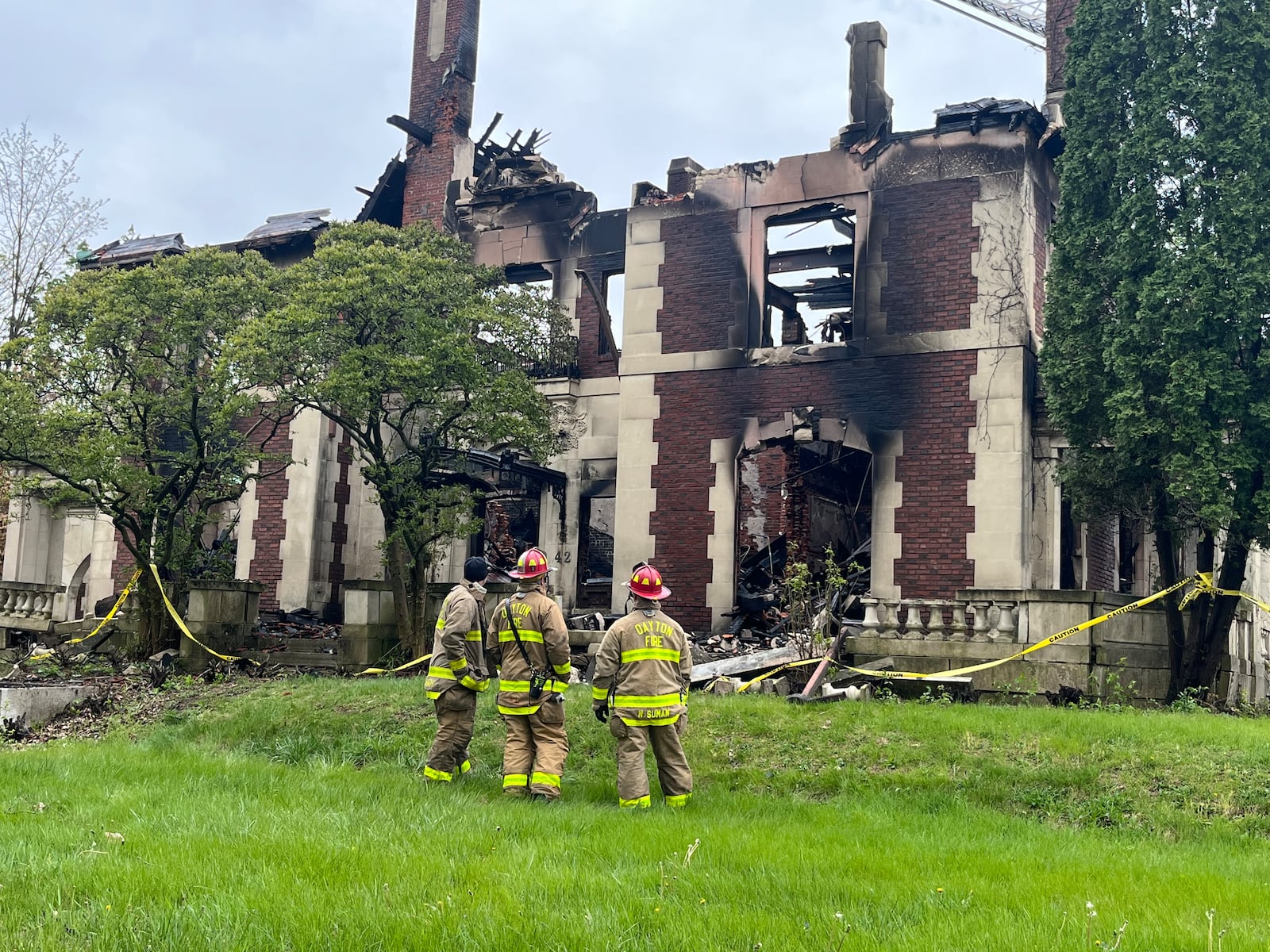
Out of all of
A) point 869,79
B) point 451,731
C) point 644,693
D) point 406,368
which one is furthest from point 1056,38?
point 451,731

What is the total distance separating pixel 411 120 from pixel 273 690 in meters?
13.4

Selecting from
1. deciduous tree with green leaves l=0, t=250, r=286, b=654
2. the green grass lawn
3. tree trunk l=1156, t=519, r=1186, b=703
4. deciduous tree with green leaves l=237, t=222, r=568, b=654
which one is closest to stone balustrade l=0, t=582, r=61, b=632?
deciduous tree with green leaves l=0, t=250, r=286, b=654

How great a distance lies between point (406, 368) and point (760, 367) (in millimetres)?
5495

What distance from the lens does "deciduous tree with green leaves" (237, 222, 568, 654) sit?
17.5 metres

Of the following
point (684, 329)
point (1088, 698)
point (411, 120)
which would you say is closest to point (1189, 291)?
point (1088, 698)

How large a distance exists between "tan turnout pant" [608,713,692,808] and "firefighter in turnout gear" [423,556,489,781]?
5.26 feet

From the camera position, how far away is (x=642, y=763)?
898cm

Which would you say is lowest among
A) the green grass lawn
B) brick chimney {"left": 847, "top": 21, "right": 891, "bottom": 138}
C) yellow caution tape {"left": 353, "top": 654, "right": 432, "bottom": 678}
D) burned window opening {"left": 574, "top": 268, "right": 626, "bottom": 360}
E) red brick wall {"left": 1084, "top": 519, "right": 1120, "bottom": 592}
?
the green grass lawn

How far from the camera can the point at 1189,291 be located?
14281 millimetres

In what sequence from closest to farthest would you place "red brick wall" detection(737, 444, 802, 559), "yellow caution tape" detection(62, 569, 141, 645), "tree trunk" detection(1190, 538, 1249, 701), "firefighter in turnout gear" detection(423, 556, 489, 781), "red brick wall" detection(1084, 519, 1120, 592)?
"firefighter in turnout gear" detection(423, 556, 489, 781), "tree trunk" detection(1190, 538, 1249, 701), "red brick wall" detection(1084, 519, 1120, 592), "yellow caution tape" detection(62, 569, 141, 645), "red brick wall" detection(737, 444, 802, 559)

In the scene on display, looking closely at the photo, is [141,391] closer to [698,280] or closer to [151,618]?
[151,618]

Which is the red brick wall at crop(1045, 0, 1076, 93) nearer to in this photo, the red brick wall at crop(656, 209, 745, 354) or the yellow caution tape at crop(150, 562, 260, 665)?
the red brick wall at crop(656, 209, 745, 354)

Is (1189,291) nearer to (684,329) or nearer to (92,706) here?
(684,329)

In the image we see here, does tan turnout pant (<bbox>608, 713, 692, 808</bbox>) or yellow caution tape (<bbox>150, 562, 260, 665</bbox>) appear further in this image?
yellow caution tape (<bbox>150, 562, 260, 665</bbox>)
